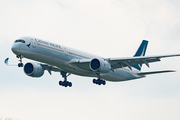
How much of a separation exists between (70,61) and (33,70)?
20.2 ft

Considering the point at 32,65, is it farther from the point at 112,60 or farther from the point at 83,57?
the point at 112,60

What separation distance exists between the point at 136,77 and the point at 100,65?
11.4 metres

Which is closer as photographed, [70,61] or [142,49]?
[70,61]

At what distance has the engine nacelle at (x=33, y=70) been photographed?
164ft

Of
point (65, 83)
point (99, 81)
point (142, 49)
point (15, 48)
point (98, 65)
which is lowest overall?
point (99, 81)

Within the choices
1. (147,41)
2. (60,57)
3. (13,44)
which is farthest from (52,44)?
(147,41)

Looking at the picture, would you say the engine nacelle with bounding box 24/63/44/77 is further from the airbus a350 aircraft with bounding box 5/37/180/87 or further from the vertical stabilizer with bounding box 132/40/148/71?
the vertical stabilizer with bounding box 132/40/148/71

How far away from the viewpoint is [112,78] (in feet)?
171

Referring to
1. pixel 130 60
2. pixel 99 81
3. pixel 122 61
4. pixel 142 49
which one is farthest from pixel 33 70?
pixel 142 49

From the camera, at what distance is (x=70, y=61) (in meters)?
46.8

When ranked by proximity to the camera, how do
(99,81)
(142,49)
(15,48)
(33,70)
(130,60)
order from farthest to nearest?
(142,49) → (99,81) → (33,70) → (130,60) → (15,48)

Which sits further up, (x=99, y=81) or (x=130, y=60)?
(x=130, y=60)

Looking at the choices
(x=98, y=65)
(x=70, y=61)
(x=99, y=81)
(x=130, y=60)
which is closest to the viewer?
(x=98, y=65)

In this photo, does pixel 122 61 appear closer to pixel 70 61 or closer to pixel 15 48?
pixel 70 61
